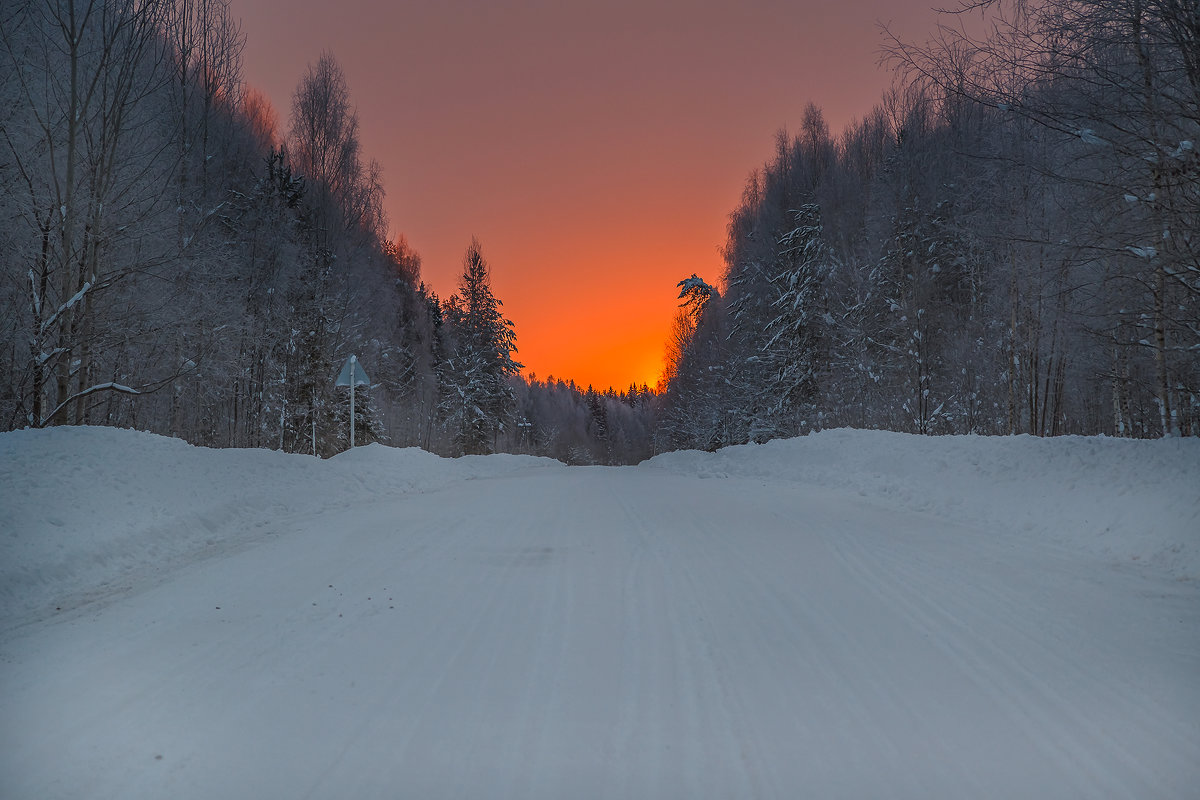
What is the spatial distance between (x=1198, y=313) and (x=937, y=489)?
489cm

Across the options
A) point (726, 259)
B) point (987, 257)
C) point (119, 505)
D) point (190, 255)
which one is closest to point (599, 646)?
point (119, 505)

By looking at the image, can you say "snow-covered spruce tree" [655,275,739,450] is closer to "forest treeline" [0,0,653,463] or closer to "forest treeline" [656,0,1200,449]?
"forest treeline" [656,0,1200,449]

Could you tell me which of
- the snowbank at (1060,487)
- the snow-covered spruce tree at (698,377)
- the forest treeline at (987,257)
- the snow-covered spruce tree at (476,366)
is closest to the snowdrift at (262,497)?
the snowbank at (1060,487)

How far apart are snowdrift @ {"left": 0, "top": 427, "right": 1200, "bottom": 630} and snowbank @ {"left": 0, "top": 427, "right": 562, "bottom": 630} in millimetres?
22

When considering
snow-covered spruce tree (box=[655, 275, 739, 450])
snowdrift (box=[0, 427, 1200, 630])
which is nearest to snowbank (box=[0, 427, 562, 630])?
snowdrift (box=[0, 427, 1200, 630])

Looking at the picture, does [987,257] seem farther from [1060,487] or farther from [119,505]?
[119,505]

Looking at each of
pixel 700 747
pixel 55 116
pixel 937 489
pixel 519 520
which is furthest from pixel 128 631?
pixel 55 116

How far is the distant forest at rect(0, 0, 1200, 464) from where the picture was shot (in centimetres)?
692

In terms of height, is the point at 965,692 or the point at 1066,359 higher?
the point at 1066,359

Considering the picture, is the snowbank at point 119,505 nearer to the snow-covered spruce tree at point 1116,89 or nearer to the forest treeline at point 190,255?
the forest treeline at point 190,255

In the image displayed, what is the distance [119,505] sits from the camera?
7242 mm

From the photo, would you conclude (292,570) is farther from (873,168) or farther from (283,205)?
(873,168)

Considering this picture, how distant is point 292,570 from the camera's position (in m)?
5.98

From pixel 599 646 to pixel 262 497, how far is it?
815 cm
